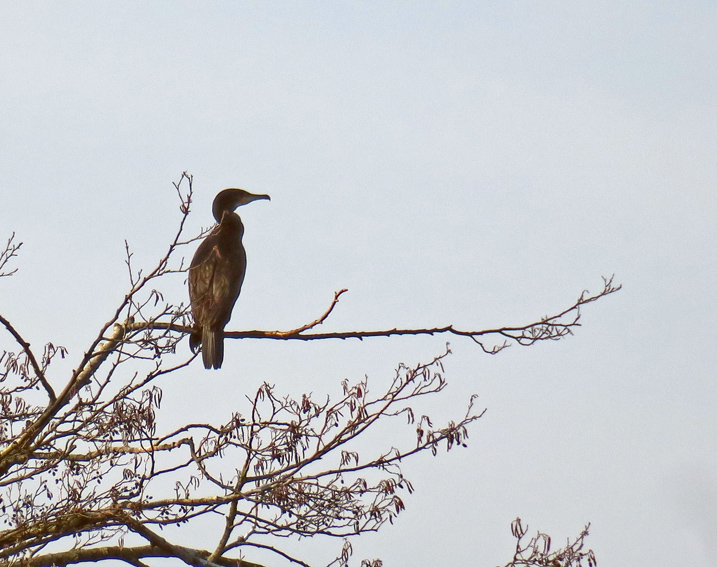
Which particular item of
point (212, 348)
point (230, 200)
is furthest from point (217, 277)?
point (230, 200)

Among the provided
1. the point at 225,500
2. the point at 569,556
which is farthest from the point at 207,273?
the point at 569,556

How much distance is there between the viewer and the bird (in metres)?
7.03

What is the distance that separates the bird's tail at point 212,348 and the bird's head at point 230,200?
222 cm

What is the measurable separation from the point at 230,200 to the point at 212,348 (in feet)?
8.12

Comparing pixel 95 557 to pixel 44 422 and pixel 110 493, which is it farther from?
pixel 44 422

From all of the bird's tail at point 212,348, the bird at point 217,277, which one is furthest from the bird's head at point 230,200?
the bird's tail at point 212,348

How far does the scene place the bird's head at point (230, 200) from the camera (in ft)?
29.6

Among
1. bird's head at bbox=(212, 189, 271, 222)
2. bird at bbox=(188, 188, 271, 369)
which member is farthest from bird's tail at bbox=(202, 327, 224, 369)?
bird's head at bbox=(212, 189, 271, 222)

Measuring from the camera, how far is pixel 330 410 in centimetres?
557

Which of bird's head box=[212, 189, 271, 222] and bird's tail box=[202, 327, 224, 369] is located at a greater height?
bird's head box=[212, 189, 271, 222]

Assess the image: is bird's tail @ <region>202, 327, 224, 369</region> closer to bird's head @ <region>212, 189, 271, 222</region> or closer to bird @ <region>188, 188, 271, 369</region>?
bird @ <region>188, 188, 271, 369</region>

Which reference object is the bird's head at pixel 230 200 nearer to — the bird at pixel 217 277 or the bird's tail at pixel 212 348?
the bird at pixel 217 277

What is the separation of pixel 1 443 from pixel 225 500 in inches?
55.4

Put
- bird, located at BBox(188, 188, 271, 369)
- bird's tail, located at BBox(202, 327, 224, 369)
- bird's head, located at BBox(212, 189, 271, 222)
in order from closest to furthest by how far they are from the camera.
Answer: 1. bird's tail, located at BBox(202, 327, 224, 369)
2. bird, located at BBox(188, 188, 271, 369)
3. bird's head, located at BBox(212, 189, 271, 222)
